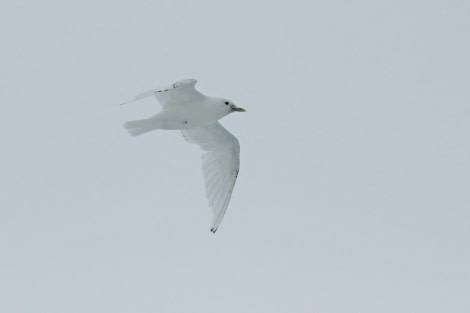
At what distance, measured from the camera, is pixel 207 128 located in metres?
17.7

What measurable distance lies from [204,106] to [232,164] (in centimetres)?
183

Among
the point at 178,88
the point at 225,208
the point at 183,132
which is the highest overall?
the point at 178,88

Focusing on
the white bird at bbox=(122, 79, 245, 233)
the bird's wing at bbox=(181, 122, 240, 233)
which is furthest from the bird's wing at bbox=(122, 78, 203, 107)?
the bird's wing at bbox=(181, 122, 240, 233)

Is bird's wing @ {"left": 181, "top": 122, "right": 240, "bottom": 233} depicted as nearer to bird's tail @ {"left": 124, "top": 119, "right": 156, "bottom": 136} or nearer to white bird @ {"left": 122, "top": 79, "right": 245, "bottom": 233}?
white bird @ {"left": 122, "top": 79, "right": 245, "bottom": 233}

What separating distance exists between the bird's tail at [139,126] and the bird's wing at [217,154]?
1.56m

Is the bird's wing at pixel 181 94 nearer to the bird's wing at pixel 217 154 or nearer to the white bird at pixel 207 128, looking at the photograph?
the white bird at pixel 207 128

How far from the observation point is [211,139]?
17891 millimetres

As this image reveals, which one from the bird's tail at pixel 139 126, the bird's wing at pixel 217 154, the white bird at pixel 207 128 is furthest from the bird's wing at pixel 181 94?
the bird's wing at pixel 217 154

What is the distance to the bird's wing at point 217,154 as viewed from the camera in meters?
17.7

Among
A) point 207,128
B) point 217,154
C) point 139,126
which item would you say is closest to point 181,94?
point 139,126

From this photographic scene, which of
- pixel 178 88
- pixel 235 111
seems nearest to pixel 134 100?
pixel 178 88

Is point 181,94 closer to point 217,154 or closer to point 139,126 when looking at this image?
point 139,126

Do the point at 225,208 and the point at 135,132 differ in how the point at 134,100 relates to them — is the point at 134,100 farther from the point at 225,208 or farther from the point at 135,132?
the point at 225,208

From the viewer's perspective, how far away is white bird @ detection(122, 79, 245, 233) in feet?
53.2
